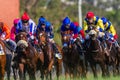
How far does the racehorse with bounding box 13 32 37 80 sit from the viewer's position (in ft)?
59.4

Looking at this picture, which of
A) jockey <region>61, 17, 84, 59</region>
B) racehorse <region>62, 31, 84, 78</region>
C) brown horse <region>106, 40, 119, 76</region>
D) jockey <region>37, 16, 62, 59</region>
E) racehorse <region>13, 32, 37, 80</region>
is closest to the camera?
racehorse <region>13, 32, 37, 80</region>

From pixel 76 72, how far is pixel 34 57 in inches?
118

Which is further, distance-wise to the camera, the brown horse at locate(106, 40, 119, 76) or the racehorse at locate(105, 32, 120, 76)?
the racehorse at locate(105, 32, 120, 76)

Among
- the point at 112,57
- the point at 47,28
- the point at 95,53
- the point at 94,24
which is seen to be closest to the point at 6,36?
the point at 47,28

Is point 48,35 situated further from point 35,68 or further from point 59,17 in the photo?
point 59,17

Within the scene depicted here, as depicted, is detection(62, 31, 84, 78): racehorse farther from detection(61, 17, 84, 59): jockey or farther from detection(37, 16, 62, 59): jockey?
detection(37, 16, 62, 59): jockey

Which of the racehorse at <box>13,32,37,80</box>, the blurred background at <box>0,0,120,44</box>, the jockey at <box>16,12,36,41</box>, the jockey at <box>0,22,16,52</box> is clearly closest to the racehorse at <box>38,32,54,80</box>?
the jockey at <box>16,12,36,41</box>

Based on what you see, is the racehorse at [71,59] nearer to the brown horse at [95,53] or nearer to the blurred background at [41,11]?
the brown horse at [95,53]

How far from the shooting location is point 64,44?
67.8 feet

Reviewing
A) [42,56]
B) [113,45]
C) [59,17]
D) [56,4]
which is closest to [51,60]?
[42,56]

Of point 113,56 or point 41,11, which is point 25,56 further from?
point 41,11

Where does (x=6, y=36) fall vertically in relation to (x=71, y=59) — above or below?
above

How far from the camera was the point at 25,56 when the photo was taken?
1848cm

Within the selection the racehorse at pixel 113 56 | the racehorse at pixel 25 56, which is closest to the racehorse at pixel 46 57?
the racehorse at pixel 25 56
